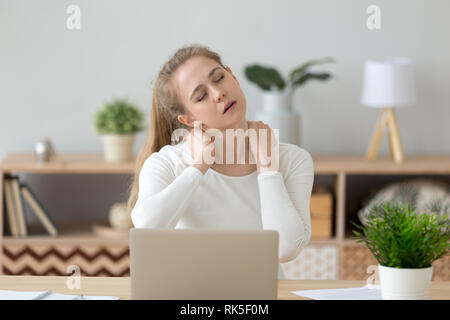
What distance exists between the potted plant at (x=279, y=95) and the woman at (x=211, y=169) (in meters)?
1.22

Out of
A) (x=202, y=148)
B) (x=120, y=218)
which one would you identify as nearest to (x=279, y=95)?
(x=120, y=218)

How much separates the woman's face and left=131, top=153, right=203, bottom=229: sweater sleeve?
5.4 inches

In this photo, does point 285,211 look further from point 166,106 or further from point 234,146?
point 166,106

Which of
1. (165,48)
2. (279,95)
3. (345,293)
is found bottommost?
(345,293)

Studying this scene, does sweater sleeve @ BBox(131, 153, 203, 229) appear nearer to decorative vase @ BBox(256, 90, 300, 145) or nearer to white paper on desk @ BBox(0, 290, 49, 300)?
white paper on desk @ BBox(0, 290, 49, 300)

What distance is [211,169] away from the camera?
1.72m

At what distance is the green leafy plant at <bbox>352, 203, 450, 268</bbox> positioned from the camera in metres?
1.20

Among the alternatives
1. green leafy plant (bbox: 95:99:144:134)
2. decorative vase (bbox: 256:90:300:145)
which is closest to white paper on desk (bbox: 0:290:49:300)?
green leafy plant (bbox: 95:99:144:134)

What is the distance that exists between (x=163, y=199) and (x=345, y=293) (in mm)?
465

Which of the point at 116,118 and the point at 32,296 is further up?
the point at 116,118

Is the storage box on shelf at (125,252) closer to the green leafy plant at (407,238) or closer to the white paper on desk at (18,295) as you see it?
the white paper on desk at (18,295)

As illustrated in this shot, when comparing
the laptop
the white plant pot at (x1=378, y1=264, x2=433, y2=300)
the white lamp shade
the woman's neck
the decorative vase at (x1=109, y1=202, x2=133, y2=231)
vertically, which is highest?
the white lamp shade
